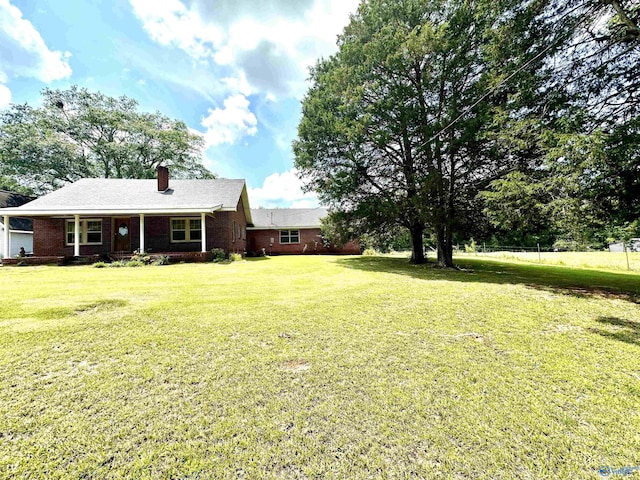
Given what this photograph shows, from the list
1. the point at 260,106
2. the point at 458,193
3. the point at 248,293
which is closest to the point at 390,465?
the point at 248,293

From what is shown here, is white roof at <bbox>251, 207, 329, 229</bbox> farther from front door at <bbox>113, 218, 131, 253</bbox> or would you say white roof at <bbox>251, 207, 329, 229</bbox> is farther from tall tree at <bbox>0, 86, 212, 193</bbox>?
tall tree at <bbox>0, 86, 212, 193</bbox>

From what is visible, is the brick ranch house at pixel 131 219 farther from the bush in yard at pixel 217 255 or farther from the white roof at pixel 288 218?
the white roof at pixel 288 218

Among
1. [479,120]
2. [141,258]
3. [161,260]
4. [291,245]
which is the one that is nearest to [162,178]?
[141,258]

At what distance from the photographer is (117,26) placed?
1044 centimetres

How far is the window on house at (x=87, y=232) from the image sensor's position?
14758mm

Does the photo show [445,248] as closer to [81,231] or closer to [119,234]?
[119,234]

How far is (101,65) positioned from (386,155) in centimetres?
1493

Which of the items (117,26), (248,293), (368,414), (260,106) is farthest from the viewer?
(260,106)

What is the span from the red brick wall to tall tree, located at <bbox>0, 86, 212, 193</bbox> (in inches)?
573

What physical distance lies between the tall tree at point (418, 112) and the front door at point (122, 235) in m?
10.6

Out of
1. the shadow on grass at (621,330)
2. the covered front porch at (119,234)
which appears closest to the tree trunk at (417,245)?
the shadow on grass at (621,330)

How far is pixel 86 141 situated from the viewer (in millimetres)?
26969

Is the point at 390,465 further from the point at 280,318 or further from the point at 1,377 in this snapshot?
the point at 1,377

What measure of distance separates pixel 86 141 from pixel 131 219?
1985cm
